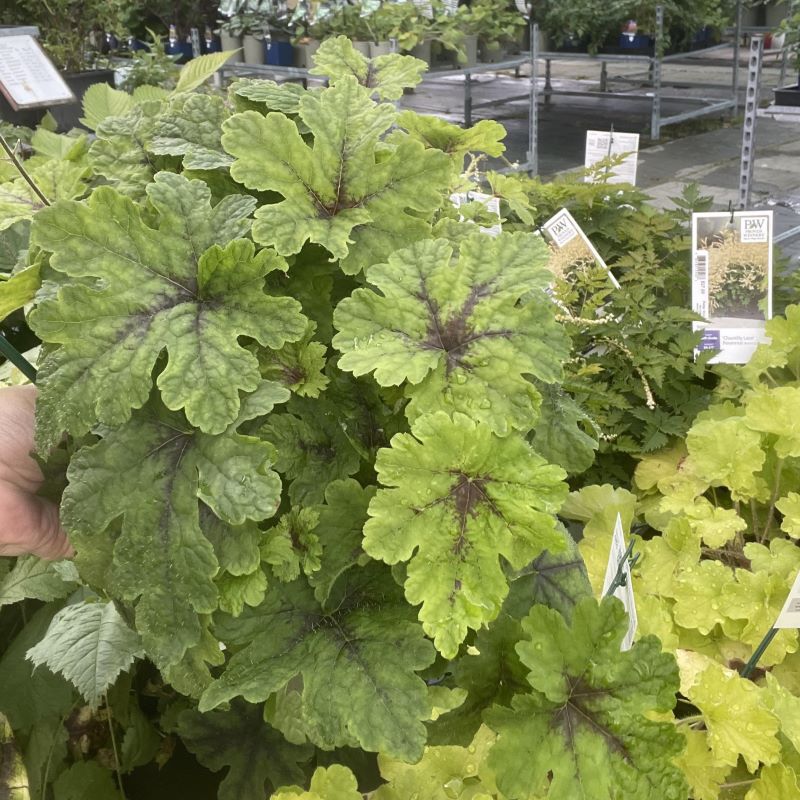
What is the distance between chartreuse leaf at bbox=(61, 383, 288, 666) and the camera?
0.62 meters

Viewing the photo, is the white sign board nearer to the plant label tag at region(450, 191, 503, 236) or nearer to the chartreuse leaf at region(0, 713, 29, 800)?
the plant label tag at region(450, 191, 503, 236)

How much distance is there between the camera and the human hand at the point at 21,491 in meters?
0.74

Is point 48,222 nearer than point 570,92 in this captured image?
Yes

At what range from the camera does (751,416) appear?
1.35 m

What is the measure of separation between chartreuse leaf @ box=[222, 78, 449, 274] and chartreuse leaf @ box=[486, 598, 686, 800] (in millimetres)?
358

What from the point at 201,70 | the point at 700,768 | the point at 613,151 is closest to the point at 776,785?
the point at 700,768

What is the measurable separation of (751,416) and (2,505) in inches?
44.3

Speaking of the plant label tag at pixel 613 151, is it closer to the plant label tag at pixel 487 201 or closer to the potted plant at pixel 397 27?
the plant label tag at pixel 487 201

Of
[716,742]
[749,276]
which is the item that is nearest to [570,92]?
[749,276]

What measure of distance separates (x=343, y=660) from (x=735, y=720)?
0.54m

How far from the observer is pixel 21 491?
2.48 ft

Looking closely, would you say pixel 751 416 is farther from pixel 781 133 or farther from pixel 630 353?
pixel 781 133

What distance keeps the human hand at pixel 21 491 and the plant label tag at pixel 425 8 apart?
15.3 feet

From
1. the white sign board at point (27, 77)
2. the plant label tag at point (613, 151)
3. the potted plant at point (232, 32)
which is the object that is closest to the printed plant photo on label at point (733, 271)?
the plant label tag at point (613, 151)
